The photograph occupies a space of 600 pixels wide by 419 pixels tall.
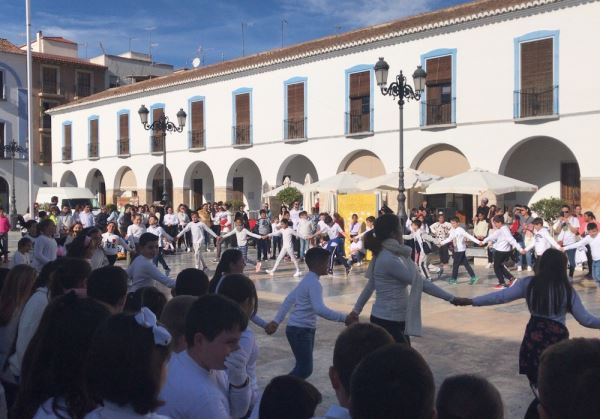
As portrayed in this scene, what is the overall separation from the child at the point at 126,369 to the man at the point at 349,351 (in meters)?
0.66

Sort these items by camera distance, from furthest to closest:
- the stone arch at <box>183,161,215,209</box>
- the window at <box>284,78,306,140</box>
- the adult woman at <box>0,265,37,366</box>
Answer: the stone arch at <box>183,161,215,209</box>
the window at <box>284,78,306,140</box>
the adult woman at <box>0,265,37,366</box>

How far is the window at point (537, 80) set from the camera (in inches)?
779

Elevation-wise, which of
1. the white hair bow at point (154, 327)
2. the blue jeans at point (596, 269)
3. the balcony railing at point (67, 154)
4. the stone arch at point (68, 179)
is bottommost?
the blue jeans at point (596, 269)

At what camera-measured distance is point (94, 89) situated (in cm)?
4728

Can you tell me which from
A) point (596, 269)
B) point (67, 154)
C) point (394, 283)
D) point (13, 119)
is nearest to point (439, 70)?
point (596, 269)

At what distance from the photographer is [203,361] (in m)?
2.68

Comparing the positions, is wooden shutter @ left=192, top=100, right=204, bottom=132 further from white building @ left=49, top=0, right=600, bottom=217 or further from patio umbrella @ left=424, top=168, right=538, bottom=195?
patio umbrella @ left=424, top=168, right=538, bottom=195

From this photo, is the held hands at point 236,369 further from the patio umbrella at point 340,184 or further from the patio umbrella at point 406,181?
the patio umbrella at point 340,184

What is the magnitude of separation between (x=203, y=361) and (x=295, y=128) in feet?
81.5

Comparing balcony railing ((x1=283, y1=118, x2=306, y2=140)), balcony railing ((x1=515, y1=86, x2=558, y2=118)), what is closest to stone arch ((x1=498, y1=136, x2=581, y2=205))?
balcony railing ((x1=515, y1=86, x2=558, y2=118))

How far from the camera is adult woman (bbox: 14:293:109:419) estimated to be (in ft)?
7.80

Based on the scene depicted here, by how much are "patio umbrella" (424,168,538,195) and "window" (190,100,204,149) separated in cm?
1538

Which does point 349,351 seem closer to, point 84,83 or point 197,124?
point 197,124

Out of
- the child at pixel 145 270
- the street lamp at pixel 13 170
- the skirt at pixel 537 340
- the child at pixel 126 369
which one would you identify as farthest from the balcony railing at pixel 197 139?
the child at pixel 126 369
